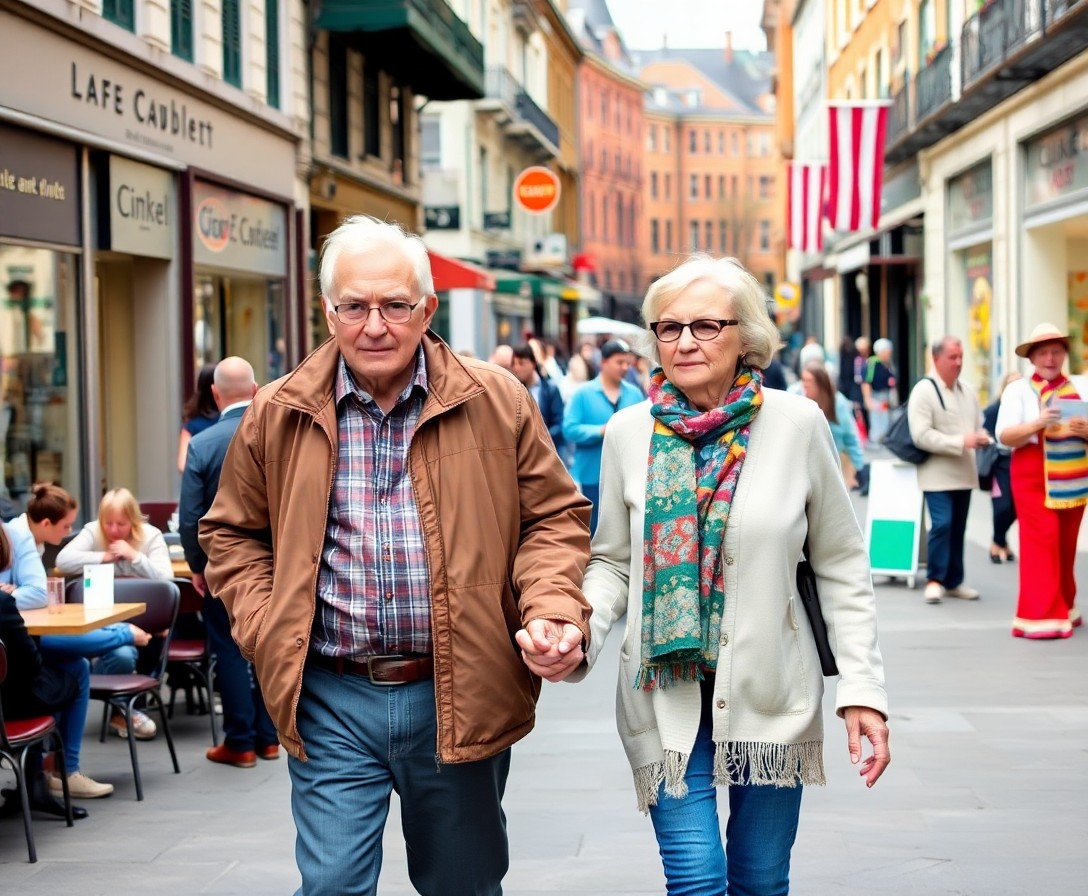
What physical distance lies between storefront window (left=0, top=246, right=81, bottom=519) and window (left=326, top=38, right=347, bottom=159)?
392 inches

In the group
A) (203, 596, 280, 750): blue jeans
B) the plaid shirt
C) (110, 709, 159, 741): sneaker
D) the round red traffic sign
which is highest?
the round red traffic sign

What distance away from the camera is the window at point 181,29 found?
16.4 metres

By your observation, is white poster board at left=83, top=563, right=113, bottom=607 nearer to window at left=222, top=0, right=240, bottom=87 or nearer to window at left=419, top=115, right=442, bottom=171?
window at left=222, top=0, right=240, bottom=87

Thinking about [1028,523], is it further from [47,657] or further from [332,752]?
[332,752]

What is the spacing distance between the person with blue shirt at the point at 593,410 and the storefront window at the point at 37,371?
403 cm

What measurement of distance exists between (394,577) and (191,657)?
5.13 metres

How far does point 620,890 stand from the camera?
5660mm

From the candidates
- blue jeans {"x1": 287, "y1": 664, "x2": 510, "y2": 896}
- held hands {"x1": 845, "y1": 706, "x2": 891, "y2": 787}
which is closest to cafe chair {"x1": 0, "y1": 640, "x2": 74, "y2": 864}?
blue jeans {"x1": 287, "y1": 664, "x2": 510, "y2": 896}

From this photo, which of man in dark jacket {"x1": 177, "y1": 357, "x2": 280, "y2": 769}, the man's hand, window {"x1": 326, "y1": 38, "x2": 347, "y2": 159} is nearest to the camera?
A: the man's hand

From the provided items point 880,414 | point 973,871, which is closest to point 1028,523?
point 973,871

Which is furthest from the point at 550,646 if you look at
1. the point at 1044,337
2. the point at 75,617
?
the point at 1044,337

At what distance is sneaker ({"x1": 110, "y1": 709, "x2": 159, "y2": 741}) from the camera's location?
8578 mm

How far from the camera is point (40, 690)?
21.9 feet

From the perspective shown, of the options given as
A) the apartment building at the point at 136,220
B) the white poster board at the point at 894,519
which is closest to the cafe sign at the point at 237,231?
the apartment building at the point at 136,220
